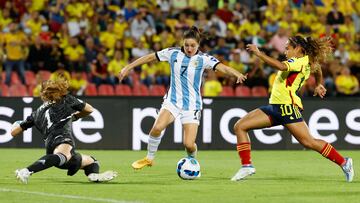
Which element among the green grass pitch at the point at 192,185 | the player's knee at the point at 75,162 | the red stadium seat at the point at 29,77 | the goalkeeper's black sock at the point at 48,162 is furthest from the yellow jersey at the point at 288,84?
the red stadium seat at the point at 29,77

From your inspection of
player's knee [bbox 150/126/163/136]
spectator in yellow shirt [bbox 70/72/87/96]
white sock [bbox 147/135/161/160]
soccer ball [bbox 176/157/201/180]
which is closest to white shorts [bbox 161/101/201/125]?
player's knee [bbox 150/126/163/136]

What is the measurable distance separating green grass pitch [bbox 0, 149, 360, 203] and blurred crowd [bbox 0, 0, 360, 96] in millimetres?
6188

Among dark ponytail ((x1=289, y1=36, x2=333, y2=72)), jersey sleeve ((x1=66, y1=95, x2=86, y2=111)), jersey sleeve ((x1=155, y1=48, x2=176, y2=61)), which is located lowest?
jersey sleeve ((x1=66, y1=95, x2=86, y2=111))

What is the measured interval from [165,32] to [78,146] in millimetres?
5698

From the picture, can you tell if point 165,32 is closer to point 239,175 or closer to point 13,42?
point 13,42

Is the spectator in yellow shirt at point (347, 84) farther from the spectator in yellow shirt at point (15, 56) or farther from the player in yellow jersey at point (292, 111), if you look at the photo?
the player in yellow jersey at point (292, 111)

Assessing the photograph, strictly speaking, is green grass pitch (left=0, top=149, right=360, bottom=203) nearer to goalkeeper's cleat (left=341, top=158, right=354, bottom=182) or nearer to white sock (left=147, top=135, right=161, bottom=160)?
goalkeeper's cleat (left=341, top=158, right=354, bottom=182)

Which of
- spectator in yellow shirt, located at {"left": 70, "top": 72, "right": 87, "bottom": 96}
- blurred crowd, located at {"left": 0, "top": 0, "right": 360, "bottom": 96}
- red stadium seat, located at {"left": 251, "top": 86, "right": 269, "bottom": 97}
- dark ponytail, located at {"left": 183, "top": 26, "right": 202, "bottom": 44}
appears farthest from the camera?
red stadium seat, located at {"left": 251, "top": 86, "right": 269, "bottom": 97}

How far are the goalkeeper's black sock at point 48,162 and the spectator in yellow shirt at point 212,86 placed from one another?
11424 mm

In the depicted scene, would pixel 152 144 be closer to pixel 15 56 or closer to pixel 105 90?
pixel 105 90

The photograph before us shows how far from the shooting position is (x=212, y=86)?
2242cm

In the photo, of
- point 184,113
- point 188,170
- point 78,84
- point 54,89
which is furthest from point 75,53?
point 54,89

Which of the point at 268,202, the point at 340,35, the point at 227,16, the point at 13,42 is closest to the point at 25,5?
the point at 13,42

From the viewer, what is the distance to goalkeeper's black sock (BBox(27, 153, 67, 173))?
1090cm
